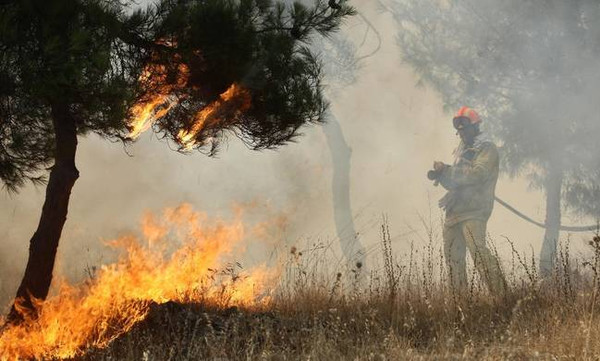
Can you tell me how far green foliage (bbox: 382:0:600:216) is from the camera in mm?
11227

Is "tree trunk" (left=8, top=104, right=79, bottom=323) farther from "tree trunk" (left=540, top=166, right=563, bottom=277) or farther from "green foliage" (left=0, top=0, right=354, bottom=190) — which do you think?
"tree trunk" (left=540, top=166, right=563, bottom=277)

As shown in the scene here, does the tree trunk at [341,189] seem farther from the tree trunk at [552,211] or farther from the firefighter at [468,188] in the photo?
the firefighter at [468,188]

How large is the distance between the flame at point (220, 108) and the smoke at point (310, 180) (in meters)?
6.86

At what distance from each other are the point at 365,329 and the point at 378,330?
2.01ft

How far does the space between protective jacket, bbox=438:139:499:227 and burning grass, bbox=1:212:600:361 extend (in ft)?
4.92

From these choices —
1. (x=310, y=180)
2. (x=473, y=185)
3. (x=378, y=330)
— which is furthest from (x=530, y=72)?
(x=378, y=330)

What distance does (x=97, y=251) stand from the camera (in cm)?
1191

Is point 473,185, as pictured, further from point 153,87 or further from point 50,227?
point 50,227

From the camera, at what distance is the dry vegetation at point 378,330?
4199mm

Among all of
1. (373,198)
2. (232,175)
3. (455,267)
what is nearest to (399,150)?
(373,198)

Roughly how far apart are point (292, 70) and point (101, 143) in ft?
34.3

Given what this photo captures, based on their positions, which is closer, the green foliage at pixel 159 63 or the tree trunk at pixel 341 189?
the green foliage at pixel 159 63

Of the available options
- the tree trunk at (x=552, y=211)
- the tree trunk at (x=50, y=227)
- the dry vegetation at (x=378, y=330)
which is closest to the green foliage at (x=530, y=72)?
the tree trunk at (x=552, y=211)

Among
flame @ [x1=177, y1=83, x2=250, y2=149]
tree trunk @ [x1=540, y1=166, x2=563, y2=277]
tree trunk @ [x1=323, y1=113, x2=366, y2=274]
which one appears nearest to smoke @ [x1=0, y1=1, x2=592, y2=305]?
tree trunk @ [x1=323, y1=113, x2=366, y2=274]
